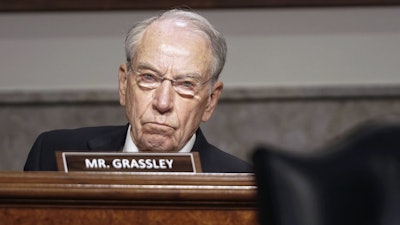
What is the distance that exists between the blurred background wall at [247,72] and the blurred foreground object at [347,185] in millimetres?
3363

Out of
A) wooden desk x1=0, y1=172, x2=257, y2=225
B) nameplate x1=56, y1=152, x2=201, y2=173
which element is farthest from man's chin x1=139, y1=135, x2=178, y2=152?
wooden desk x1=0, y1=172, x2=257, y2=225

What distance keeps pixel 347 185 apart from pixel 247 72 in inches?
135

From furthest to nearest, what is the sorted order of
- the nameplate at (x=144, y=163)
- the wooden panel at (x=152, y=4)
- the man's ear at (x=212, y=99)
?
1. the wooden panel at (x=152, y=4)
2. the man's ear at (x=212, y=99)
3. the nameplate at (x=144, y=163)

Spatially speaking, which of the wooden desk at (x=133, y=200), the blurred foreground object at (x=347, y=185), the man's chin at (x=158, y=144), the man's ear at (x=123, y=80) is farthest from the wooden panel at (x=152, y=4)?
the blurred foreground object at (x=347, y=185)

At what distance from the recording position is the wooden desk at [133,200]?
207 cm

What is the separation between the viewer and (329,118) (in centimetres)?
441

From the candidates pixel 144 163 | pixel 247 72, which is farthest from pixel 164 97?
pixel 247 72

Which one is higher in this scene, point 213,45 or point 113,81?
point 213,45

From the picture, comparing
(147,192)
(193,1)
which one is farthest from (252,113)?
(147,192)

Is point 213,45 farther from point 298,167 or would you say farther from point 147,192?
point 298,167

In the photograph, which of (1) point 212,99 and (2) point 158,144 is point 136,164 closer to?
(2) point 158,144

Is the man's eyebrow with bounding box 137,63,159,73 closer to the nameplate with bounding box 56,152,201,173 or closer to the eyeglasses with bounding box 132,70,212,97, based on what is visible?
the eyeglasses with bounding box 132,70,212,97

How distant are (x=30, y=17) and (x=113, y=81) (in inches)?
16.6

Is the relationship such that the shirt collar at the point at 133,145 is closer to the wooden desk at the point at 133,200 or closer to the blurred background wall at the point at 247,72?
the wooden desk at the point at 133,200
